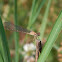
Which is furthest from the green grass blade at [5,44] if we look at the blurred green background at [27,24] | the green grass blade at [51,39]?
the blurred green background at [27,24]

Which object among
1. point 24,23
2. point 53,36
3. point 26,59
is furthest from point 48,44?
point 24,23

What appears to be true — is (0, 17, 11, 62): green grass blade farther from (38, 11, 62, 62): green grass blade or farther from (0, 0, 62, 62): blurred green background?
(0, 0, 62, 62): blurred green background

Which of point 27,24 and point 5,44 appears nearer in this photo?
point 5,44

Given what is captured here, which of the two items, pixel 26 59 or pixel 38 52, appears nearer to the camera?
pixel 38 52

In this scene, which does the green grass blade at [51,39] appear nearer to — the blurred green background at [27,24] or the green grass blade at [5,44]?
the green grass blade at [5,44]

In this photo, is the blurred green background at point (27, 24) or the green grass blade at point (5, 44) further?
the blurred green background at point (27, 24)

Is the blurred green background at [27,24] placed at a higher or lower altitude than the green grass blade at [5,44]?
higher

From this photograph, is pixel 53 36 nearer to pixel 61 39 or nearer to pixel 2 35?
pixel 2 35

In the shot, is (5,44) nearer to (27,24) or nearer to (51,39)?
(51,39)

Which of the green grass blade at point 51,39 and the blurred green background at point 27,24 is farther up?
the blurred green background at point 27,24

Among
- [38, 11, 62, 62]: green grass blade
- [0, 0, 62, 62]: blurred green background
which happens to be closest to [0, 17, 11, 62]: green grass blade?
[38, 11, 62, 62]: green grass blade

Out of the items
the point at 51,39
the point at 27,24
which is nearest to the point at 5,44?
the point at 51,39
